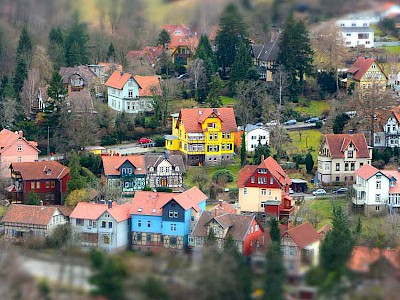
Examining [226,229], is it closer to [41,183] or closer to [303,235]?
[303,235]

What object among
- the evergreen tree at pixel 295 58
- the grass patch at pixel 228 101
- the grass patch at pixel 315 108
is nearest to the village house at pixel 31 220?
the grass patch at pixel 228 101

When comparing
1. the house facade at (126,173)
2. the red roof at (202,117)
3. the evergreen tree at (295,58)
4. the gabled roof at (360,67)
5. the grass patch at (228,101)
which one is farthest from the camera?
the gabled roof at (360,67)

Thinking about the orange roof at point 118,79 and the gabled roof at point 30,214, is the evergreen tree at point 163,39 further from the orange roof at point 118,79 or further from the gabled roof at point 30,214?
the gabled roof at point 30,214

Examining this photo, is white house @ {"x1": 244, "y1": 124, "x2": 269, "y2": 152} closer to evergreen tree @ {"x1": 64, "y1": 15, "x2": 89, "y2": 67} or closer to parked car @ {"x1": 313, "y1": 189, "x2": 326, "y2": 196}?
parked car @ {"x1": 313, "y1": 189, "x2": 326, "y2": 196}

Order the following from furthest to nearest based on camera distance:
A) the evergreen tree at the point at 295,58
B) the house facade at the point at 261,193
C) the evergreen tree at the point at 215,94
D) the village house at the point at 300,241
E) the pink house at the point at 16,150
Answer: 1. the evergreen tree at the point at 295,58
2. the evergreen tree at the point at 215,94
3. the pink house at the point at 16,150
4. the house facade at the point at 261,193
5. the village house at the point at 300,241

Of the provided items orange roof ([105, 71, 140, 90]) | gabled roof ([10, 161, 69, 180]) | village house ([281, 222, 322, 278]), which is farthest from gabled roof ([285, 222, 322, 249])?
orange roof ([105, 71, 140, 90])

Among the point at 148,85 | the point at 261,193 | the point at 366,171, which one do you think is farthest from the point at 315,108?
the point at 261,193
